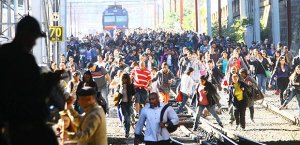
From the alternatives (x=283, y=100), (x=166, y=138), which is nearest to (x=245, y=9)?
(x=283, y=100)

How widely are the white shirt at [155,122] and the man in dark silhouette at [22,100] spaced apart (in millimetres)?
5294

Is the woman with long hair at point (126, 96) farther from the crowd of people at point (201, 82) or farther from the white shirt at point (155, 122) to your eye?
the white shirt at point (155, 122)

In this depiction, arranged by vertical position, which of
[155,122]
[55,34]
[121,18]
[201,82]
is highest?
[121,18]

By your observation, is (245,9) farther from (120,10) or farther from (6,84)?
(6,84)

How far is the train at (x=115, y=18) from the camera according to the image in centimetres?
9262

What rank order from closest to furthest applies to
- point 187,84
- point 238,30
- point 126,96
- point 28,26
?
point 28,26 → point 126,96 → point 187,84 → point 238,30

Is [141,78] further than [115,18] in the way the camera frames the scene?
No

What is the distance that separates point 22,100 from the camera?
509 cm

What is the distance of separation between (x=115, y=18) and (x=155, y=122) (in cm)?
8352

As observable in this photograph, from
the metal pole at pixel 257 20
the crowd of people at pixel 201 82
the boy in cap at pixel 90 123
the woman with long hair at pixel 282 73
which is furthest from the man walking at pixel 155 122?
the metal pole at pixel 257 20

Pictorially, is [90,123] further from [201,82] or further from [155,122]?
[201,82]

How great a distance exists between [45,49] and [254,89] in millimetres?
12445

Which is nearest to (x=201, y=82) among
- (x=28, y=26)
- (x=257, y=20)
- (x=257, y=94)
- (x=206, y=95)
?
(x=206, y=95)

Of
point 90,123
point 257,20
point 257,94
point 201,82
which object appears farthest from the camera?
point 257,20
